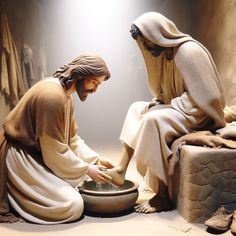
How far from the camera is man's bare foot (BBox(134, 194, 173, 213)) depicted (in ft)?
11.0

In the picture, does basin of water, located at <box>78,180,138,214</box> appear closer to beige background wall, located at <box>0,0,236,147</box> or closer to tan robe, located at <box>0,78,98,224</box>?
tan robe, located at <box>0,78,98,224</box>

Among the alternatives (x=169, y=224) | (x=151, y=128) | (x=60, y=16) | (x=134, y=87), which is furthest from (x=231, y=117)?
(x=60, y=16)

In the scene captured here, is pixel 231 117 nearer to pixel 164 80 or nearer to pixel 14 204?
pixel 164 80

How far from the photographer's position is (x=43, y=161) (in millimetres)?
3217

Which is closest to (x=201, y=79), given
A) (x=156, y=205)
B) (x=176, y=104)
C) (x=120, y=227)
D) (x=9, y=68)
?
(x=176, y=104)

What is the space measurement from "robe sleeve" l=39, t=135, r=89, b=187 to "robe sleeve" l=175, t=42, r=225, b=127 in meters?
0.99

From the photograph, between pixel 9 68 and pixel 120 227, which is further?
pixel 9 68

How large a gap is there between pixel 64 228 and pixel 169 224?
713 mm

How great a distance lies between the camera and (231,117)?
3.86 metres

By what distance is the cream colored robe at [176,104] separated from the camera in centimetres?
334

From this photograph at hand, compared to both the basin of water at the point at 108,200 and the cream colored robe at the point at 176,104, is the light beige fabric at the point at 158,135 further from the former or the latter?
the basin of water at the point at 108,200

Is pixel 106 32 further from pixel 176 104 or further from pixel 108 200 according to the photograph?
pixel 108 200

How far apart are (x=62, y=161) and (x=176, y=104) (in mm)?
1008

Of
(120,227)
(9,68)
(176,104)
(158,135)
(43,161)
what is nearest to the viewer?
(120,227)
